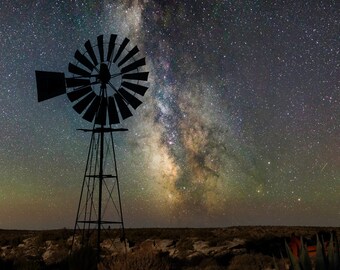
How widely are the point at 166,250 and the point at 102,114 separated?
8187 mm

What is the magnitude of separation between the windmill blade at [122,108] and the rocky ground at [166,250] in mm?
5544

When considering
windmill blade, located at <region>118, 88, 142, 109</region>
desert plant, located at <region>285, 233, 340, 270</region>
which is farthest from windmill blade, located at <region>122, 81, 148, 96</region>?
desert plant, located at <region>285, 233, 340, 270</region>

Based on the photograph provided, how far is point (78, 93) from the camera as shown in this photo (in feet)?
66.9

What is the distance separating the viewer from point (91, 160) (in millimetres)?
20219

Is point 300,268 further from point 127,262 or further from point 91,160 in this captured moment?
point 91,160

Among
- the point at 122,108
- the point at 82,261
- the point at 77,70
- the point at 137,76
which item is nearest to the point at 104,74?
the point at 77,70

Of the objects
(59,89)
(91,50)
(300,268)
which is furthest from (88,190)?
(300,268)

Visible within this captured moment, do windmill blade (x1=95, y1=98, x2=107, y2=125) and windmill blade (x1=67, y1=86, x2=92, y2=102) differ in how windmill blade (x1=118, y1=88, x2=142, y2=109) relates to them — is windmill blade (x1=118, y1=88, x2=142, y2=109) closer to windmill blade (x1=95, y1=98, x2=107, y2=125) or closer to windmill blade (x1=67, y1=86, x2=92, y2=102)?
windmill blade (x1=95, y1=98, x2=107, y2=125)

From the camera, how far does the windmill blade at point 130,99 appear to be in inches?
808

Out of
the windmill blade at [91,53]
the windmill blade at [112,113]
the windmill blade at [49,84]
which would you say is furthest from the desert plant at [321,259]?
the windmill blade at [91,53]

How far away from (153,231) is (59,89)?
13236 millimetres

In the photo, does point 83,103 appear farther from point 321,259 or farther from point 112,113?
point 321,259

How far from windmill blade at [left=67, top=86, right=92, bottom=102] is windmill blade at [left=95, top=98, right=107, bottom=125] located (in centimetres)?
86

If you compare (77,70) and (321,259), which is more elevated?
(77,70)
